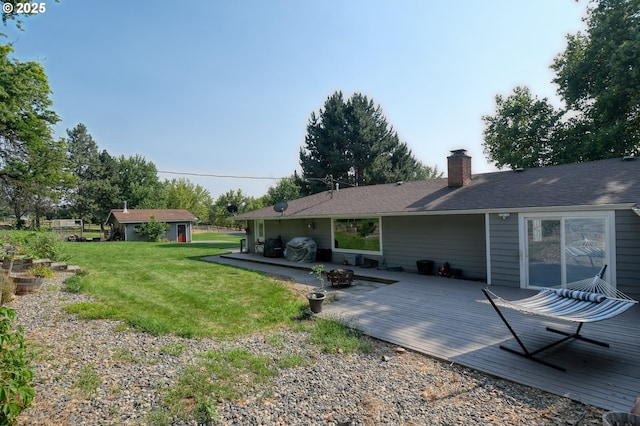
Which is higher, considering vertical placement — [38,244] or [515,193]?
[515,193]

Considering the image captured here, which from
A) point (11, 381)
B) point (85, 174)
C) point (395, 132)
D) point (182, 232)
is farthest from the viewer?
point (85, 174)

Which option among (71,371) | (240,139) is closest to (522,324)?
(71,371)

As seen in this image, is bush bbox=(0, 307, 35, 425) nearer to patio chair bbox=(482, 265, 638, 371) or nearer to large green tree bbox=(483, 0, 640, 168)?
patio chair bbox=(482, 265, 638, 371)

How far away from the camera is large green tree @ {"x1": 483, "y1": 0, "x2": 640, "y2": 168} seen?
13.8 metres

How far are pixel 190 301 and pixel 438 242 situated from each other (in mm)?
6885

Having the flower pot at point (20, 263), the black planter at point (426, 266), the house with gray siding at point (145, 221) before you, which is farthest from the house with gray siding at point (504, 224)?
the house with gray siding at point (145, 221)

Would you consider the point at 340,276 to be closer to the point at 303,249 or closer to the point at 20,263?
the point at 303,249

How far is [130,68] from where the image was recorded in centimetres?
1294

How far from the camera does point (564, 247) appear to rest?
7008 millimetres

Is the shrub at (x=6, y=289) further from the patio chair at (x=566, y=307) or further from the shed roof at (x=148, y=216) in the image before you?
the shed roof at (x=148, y=216)

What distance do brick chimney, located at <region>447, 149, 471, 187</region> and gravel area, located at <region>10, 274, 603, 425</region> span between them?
307 inches

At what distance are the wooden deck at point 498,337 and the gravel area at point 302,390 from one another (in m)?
0.28

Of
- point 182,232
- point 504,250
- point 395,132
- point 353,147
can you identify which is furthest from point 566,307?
point 182,232

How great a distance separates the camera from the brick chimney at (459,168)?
10.7 m
